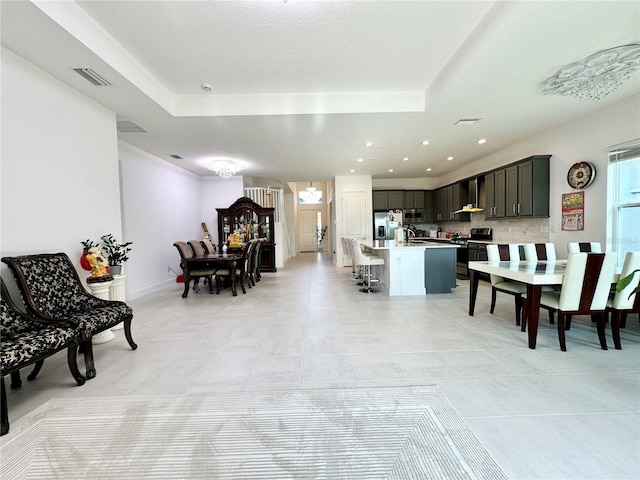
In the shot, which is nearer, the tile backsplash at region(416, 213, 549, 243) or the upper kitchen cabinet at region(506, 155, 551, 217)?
the upper kitchen cabinet at region(506, 155, 551, 217)

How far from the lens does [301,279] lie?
6426mm

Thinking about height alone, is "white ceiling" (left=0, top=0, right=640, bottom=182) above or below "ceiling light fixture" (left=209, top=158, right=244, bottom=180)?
above

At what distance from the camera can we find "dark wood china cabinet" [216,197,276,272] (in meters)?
7.59

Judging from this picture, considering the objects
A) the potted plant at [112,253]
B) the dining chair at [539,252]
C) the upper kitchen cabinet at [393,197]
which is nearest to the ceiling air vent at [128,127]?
the potted plant at [112,253]

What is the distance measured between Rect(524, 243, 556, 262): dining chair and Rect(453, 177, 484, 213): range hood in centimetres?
228

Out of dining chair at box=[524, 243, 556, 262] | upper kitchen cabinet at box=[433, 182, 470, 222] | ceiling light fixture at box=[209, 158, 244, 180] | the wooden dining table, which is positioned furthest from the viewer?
upper kitchen cabinet at box=[433, 182, 470, 222]

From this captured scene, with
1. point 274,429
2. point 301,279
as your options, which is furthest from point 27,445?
point 301,279

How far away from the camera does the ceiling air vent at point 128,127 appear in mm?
3961

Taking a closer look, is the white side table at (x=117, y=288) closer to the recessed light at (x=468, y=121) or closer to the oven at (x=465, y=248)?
the recessed light at (x=468, y=121)

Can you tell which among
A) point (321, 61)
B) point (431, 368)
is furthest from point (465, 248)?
point (321, 61)

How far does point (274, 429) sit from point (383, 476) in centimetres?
67

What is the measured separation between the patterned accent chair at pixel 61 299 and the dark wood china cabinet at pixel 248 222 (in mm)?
4902

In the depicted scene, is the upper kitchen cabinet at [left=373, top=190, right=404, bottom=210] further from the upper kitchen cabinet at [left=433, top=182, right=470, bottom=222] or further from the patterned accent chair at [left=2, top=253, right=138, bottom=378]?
the patterned accent chair at [left=2, top=253, right=138, bottom=378]

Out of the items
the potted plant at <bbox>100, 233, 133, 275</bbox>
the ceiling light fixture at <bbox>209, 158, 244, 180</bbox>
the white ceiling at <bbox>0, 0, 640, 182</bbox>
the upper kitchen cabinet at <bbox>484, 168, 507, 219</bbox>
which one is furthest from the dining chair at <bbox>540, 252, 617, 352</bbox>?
the ceiling light fixture at <bbox>209, 158, 244, 180</bbox>
